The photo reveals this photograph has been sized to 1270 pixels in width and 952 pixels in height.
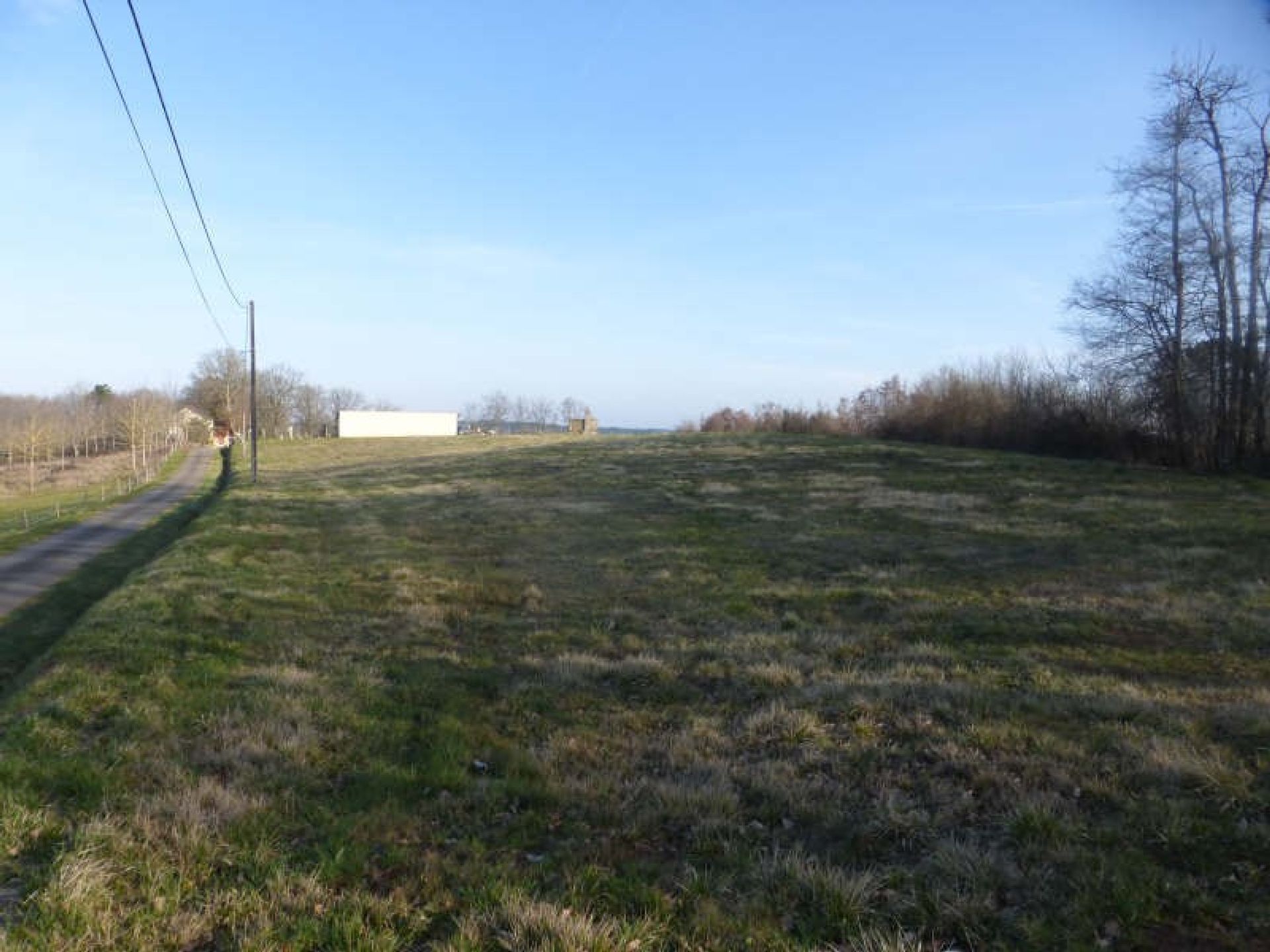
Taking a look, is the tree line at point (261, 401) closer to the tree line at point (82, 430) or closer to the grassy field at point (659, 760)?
the tree line at point (82, 430)

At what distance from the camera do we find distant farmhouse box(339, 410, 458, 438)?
7962cm

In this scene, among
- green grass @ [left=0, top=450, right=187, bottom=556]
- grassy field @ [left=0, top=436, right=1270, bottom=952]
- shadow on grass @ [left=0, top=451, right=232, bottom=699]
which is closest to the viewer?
grassy field @ [left=0, top=436, right=1270, bottom=952]

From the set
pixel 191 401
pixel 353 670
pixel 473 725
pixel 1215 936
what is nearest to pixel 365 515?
pixel 353 670

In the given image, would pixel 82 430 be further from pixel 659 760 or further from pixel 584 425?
pixel 659 760

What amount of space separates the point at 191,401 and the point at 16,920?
11695 cm

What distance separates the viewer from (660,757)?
17.3 ft

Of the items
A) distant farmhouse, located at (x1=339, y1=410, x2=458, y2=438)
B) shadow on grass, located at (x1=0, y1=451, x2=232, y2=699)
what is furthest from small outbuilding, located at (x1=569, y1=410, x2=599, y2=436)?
shadow on grass, located at (x1=0, y1=451, x2=232, y2=699)

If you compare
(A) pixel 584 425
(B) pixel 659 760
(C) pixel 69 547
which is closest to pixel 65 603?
(C) pixel 69 547

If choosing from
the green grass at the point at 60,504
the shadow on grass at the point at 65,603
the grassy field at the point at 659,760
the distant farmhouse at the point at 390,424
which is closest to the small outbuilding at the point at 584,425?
the distant farmhouse at the point at 390,424

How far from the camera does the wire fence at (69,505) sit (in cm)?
3187

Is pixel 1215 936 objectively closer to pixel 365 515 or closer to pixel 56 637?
pixel 56 637

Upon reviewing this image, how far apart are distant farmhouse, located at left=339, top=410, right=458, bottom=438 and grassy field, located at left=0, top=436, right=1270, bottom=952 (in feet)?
231

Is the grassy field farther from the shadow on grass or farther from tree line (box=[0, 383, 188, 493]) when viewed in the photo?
tree line (box=[0, 383, 188, 493])

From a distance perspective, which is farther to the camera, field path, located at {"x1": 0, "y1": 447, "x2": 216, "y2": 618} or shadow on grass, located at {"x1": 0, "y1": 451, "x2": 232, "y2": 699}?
field path, located at {"x1": 0, "y1": 447, "x2": 216, "y2": 618}
